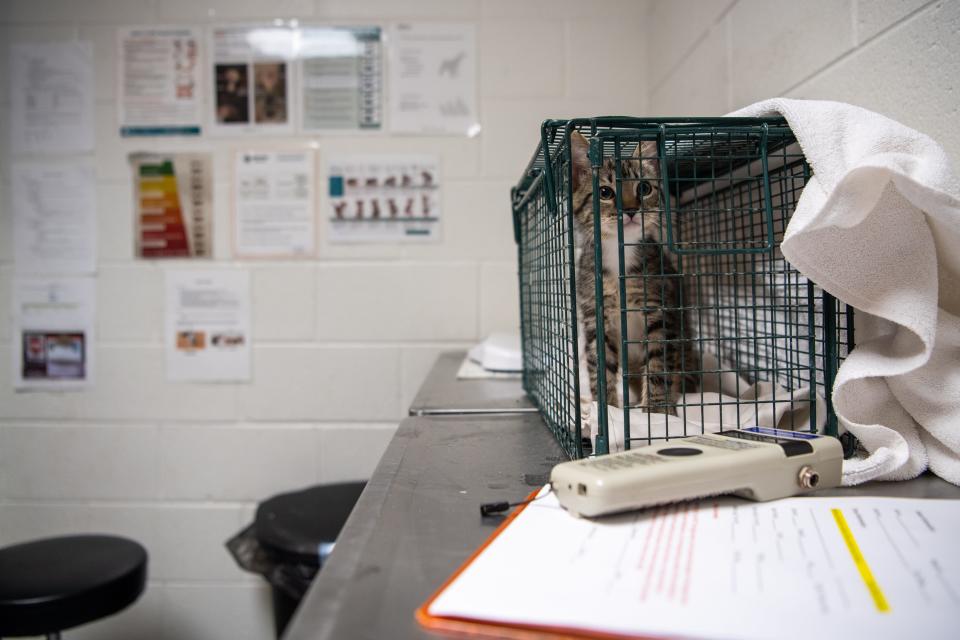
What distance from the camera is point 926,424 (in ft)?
2.02

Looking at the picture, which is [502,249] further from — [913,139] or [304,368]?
[913,139]

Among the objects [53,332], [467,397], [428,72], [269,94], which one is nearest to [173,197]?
[269,94]

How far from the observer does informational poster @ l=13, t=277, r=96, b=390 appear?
1.82 m

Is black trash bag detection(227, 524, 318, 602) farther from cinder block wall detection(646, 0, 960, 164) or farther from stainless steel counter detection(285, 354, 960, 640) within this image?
cinder block wall detection(646, 0, 960, 164)

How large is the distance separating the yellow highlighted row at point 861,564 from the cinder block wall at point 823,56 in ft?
1.51

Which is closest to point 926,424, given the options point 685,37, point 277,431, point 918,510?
point 918,510

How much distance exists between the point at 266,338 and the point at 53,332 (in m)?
0.63

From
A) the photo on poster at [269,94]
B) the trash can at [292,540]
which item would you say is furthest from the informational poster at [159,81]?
the trash can at [292,540]

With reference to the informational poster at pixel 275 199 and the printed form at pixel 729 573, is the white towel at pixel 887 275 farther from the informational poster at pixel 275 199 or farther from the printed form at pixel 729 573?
the informational poster at pixel 275 199

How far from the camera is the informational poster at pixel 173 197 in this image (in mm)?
1803

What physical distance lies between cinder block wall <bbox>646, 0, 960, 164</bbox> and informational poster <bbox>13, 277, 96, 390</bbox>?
178 cm

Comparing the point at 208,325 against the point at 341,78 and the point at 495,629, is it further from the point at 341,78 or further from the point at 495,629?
the point at 495,629

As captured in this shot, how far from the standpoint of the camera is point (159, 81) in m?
1.81

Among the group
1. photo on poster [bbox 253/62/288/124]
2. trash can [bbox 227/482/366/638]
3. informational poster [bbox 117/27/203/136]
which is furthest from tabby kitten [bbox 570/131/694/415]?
informational poster [bbox 117/27/203/136]
